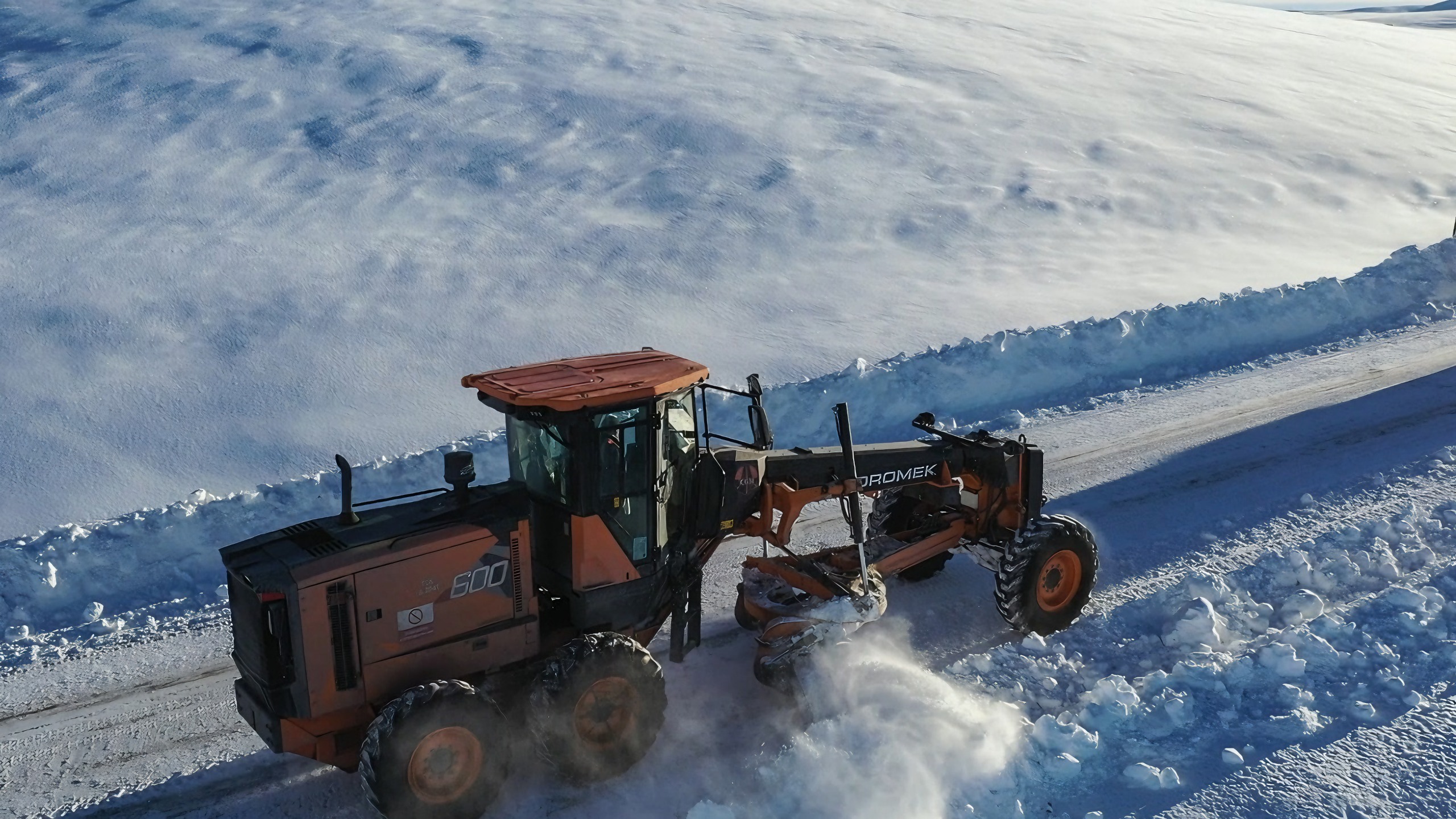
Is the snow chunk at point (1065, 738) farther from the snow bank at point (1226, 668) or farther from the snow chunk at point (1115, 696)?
the snow chunk at point (1115, 696)

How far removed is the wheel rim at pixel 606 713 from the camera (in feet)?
22.1

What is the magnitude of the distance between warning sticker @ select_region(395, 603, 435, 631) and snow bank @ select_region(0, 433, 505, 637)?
3.26m

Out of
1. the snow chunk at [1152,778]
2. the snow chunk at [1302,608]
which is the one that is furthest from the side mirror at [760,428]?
the snow chunk at [1302,608]

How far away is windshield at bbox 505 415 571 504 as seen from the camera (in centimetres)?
684

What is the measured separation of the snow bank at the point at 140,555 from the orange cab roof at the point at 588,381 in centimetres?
366

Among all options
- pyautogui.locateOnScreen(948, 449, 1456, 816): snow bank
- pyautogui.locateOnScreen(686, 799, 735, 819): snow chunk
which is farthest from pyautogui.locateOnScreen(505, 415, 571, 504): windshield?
pyautogui.locateOnScreen(948, 449, 1456, 816): snow bank

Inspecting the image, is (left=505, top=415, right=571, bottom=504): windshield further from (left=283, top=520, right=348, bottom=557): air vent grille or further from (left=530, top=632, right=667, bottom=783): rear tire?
(left=283, top=520, right=348, bottom=557): air vent grille

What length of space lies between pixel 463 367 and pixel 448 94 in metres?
9.87

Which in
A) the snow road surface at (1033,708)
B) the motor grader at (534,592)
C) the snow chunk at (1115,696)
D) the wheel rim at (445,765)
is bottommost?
the snow road surface at (1033,708)

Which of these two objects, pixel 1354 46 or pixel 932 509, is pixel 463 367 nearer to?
pixel 932 509

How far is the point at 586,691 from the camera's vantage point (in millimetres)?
6695

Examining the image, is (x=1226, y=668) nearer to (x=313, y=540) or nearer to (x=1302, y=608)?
(x=1302, y=608)

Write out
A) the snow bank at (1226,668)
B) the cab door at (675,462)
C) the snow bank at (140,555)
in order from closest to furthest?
1. the snow bank at (1226,668)
2. the cab door at (675,462)
3. the snow bank at (140,555)

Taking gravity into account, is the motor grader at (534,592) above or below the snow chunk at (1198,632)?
above
